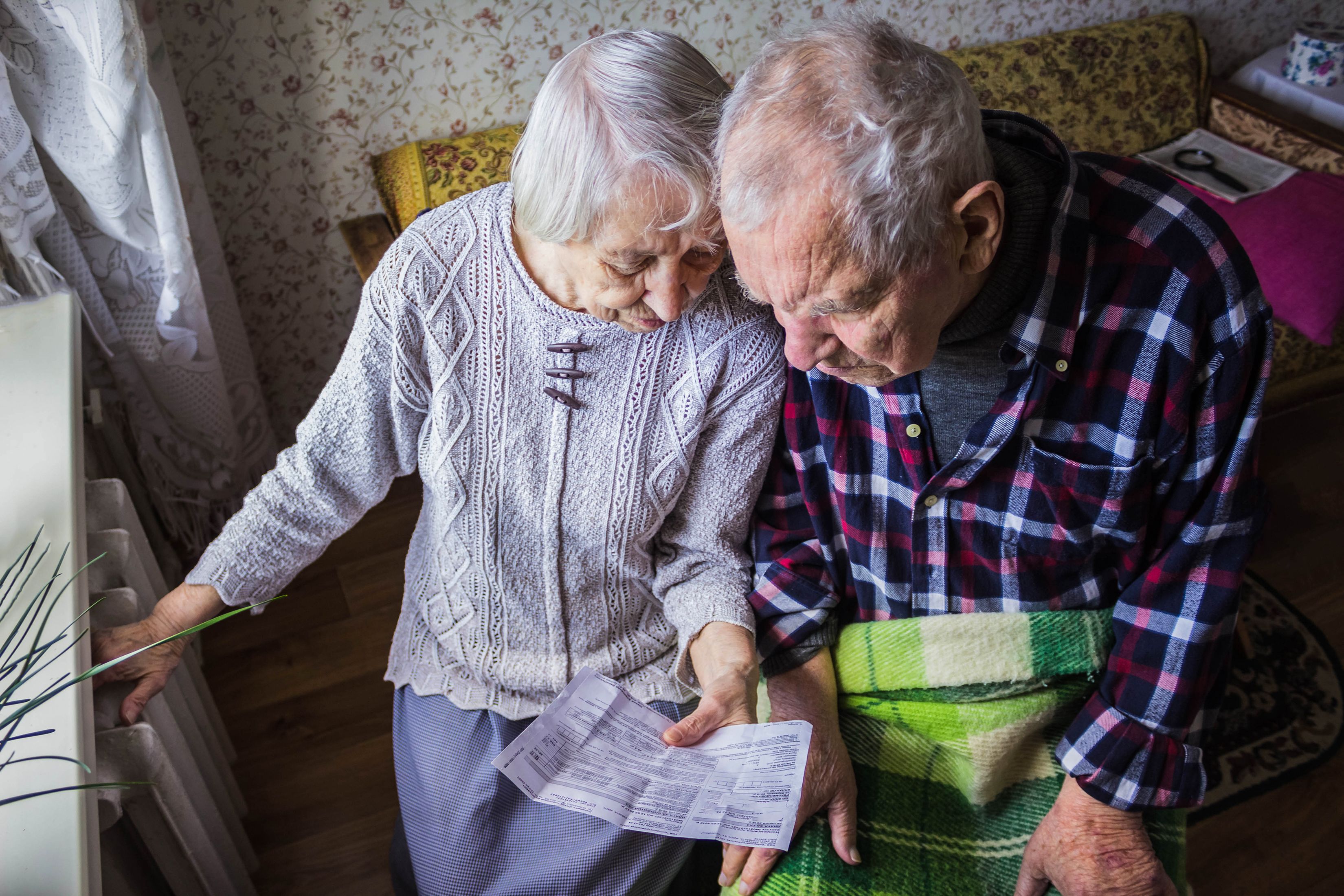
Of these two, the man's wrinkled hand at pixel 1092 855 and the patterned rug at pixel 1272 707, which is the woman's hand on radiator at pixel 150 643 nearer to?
the man's wrinkled hand at pixel 1092 855

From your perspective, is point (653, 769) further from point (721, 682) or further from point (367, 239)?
point (367, 239)

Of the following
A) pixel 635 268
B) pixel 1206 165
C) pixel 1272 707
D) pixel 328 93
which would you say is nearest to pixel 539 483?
pixel 635 268

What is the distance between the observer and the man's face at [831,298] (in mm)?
895

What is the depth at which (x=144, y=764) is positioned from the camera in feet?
3.38

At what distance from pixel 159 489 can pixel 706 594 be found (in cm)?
114

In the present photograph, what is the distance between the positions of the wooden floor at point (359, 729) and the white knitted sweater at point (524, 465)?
584 millimetres

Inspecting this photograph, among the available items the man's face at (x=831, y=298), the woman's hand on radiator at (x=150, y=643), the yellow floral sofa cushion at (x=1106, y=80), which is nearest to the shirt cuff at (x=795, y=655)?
the man's face at (x=831, y=298)

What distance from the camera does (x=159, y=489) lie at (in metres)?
1.83

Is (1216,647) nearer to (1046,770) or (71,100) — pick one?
(1046,770)

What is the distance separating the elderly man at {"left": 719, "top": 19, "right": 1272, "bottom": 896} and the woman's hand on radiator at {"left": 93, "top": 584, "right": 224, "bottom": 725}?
663 millimetres

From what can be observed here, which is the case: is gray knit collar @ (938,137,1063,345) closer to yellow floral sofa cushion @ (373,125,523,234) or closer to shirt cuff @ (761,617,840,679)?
shirt cuff @ (761,617,840,679)

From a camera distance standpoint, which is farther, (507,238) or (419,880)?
(419,880)

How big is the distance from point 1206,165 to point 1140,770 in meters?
1.85

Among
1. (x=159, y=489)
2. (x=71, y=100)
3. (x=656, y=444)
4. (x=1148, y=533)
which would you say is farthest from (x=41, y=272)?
(x=1148, y=533)
